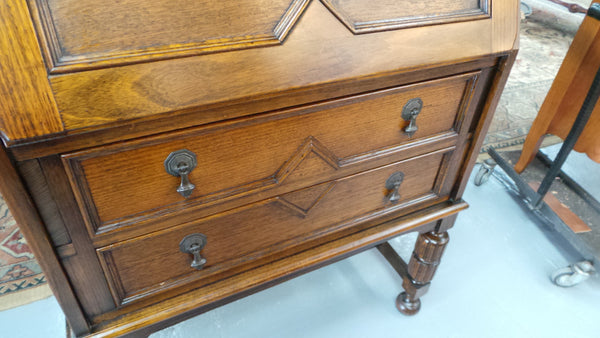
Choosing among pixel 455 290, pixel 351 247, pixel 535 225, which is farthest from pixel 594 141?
pixel 351 247

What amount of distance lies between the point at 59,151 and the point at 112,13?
0.61 ft

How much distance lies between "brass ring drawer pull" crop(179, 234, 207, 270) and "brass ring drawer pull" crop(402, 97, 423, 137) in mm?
445

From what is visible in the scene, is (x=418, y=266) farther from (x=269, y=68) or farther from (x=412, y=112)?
(x=269, y=68)

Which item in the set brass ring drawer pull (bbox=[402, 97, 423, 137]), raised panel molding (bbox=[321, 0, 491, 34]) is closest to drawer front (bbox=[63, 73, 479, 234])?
brass ring drawer pull (bbox=[402, 97, 423, 137])

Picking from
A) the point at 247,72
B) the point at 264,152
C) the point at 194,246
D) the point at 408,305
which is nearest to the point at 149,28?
the point at 247,72

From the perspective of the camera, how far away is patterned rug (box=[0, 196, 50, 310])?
1.26 metres

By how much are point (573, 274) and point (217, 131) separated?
1360 mm

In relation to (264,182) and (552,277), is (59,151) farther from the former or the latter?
(552,277)

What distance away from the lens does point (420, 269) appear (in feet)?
3.83

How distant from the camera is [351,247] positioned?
919mm

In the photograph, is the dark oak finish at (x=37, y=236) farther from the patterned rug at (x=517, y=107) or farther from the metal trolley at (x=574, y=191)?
the metal trolley at (x=574, y=191)

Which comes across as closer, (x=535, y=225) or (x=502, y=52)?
(x=502, y=52)

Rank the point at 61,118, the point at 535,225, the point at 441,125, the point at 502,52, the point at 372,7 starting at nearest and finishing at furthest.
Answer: the point at 61,118, the point at 372,7, the point at 502,52, the point at 441,125, the point at 535,225

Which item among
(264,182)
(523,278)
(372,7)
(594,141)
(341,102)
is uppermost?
(372,7)
